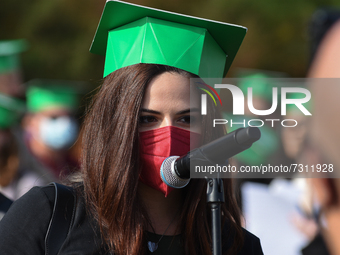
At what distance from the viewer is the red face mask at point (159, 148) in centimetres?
220

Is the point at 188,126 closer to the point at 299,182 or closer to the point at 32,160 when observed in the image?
the point at 299,182

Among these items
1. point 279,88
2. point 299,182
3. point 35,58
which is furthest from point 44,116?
point 279,88

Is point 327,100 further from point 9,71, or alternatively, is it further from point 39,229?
point 9,71

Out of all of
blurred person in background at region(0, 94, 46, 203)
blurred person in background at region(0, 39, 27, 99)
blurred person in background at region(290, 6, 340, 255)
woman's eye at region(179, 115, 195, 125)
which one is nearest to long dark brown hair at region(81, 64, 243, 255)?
woman's eye at region(179, 115, 195, 125)

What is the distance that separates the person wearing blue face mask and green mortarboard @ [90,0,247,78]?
4228mm

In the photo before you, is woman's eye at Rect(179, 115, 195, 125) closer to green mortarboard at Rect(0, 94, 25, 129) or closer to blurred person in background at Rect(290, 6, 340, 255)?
blurred person in background at Rect(290, 6, 340, 255)

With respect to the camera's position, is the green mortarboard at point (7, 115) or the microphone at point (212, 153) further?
the green mortarboard at point (7, 115)

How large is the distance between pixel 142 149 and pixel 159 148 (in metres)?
0.11

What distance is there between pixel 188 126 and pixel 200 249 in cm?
60

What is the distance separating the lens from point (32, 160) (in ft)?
19.4

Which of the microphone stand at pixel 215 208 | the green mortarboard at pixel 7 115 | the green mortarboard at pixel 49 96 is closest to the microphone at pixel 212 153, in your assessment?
the microphone stand at pixel 215 208

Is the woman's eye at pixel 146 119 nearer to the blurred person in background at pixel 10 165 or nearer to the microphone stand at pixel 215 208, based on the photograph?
the microphone stand at pixel 215 208

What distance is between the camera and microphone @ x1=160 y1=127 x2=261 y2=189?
152 centimetres

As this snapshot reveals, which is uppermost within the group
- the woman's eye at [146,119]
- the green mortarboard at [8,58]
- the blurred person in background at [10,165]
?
the green mortarboard at [8,58]
